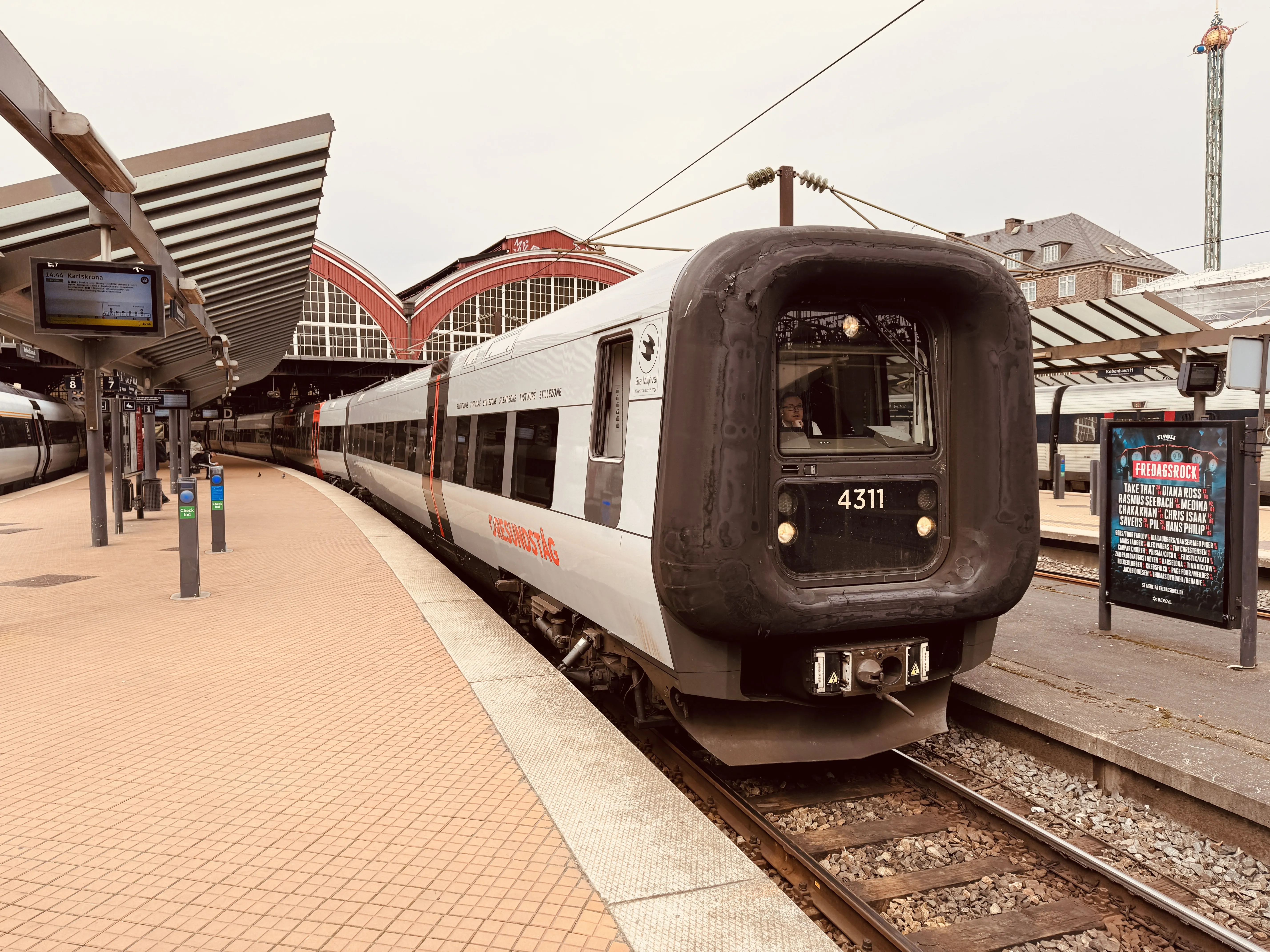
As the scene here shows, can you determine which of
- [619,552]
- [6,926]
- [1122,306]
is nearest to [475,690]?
[619,552]

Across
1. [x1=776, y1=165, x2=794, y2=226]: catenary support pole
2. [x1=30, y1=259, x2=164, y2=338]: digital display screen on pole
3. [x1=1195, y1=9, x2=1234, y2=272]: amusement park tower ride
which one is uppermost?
[x1=1195, y1=9, x2=1234, y2=272]: amusement park tower ride

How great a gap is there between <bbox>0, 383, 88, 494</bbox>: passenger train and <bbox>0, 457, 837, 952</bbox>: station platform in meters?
17.7

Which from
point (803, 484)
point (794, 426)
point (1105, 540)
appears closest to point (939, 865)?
point (803, 484)

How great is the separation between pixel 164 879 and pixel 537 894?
4.48ft

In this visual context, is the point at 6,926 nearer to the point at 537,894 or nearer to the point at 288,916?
the point at 288,916

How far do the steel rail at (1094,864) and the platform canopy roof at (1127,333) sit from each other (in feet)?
26.5

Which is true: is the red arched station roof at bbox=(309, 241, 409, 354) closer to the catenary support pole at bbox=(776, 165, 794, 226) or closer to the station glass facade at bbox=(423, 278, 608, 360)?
the station glass facade at bbox=(423, 278, 608, 360)

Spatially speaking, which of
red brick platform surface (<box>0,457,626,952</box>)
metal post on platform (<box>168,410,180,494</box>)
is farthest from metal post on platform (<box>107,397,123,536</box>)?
metal post on platform (<box>168,410,180,494</box>)

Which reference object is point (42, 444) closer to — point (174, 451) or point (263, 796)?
A: point (174, 451)

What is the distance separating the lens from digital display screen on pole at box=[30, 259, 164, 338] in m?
8.95

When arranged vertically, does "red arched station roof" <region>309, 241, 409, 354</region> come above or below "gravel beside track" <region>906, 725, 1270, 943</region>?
above

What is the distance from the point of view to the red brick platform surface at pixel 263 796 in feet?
9.71

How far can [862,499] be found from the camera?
4473mm

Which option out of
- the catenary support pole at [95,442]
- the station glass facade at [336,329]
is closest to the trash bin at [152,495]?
the catenary support pole at [95,442]
